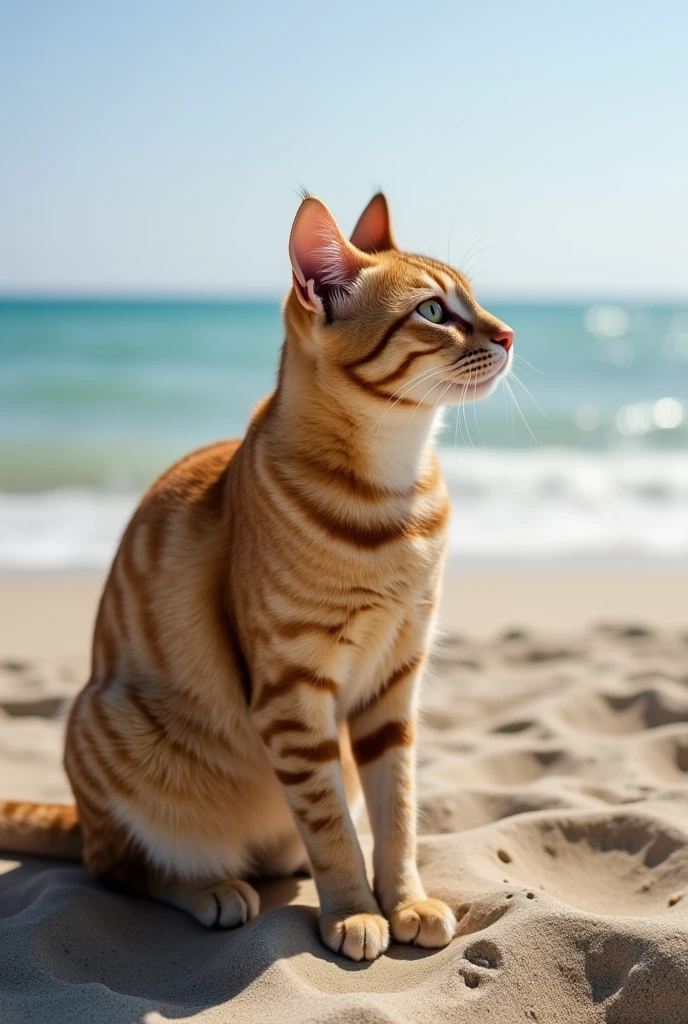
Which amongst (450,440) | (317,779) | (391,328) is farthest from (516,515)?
(317,779)

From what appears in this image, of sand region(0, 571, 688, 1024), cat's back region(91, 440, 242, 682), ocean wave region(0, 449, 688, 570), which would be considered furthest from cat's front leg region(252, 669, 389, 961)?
ocean wave region(0, 449, 688, 570)

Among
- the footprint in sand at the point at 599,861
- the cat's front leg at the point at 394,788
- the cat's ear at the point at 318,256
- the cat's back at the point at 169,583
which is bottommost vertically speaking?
the footprint in sand at the point at 599,861

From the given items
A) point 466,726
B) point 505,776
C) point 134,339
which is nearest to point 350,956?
point 505,776

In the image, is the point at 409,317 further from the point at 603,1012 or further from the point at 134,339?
the point at 134,339

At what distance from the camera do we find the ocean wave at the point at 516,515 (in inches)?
240

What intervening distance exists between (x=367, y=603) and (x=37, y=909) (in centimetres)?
96

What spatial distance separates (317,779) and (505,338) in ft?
3.33

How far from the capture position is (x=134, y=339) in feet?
70.4

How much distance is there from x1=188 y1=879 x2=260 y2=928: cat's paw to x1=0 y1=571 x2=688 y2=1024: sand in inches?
1.8

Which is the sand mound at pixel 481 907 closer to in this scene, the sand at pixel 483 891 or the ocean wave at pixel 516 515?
the sand at pixel 483 891

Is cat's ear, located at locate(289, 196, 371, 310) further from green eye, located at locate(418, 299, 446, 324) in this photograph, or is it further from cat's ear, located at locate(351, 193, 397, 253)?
cat's ear, located at locate(351, 193, 397, 253)

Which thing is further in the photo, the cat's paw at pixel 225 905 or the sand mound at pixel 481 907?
the cat's paw at pixel 225 905

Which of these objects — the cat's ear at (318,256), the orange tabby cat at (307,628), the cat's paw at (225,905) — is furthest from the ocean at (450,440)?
the cat's paw at (225,905)

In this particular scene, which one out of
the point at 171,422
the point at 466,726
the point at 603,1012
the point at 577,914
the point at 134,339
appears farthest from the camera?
the point at 134,339
